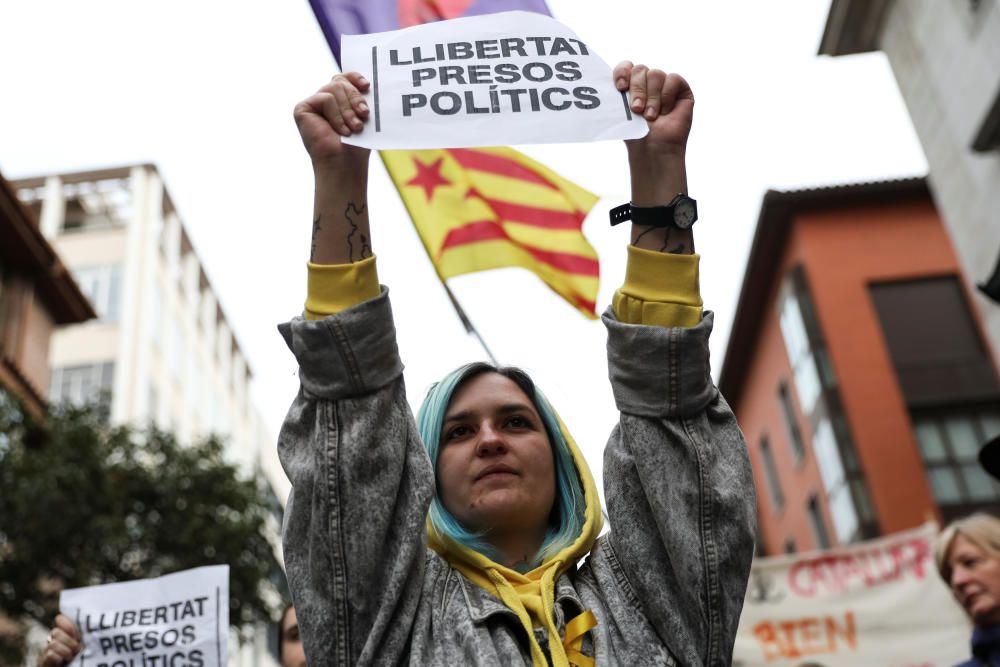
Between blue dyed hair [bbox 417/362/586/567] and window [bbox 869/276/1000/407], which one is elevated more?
window [bbox 869/276/1000/407]

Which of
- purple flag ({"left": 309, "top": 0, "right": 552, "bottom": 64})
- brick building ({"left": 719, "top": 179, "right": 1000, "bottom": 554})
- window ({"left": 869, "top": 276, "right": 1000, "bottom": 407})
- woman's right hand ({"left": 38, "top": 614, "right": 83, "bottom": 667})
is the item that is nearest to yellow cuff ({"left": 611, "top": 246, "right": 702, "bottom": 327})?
purple flag ({"left": 309, "top": 0, "right": 552, "bottom": 64})

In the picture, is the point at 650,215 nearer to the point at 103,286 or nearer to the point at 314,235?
the point at 314,235

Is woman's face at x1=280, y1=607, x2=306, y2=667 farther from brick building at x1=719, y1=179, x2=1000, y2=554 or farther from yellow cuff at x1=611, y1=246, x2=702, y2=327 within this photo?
brick building at x1=719, y1=179, x2=1000, y2=554

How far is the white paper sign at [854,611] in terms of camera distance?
7.15m

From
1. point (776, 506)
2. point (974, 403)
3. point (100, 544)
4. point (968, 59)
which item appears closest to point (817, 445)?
point (974, 403)

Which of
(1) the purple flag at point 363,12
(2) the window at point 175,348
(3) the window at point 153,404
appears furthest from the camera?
(2) the window at point 175,348

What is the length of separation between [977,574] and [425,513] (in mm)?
2647

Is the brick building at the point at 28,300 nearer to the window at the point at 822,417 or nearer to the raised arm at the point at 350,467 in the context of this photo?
the window at the point at 822,417

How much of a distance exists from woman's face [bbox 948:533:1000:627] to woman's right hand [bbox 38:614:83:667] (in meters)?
3.53

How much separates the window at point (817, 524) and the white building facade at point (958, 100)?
14.7 meters

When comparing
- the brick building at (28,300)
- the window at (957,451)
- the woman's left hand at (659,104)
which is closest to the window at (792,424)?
the window at (957,451)

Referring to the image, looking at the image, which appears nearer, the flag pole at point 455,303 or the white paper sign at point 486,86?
the white paper sign at point 486,86

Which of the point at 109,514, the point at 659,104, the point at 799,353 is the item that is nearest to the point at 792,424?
the point at 799,353

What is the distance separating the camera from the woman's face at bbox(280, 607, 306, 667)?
435cm
